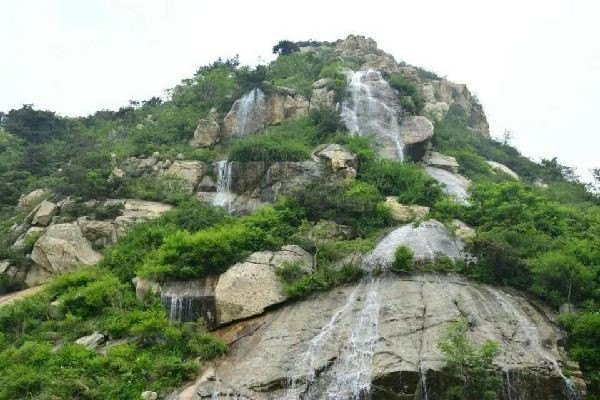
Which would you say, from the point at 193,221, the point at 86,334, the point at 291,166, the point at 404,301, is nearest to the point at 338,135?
the point at 291,166

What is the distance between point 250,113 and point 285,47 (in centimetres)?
2005

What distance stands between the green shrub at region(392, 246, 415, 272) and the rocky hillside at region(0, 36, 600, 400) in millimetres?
123

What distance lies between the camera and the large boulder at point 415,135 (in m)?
34.4

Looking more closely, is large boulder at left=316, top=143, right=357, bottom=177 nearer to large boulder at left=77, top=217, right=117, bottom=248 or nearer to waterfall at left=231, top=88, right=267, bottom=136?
waterfall at left=231, top=88, right=267, bottom=136

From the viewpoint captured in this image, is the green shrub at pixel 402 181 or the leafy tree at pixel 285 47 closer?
the green shrub at pixel 402 181

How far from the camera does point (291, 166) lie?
29.5 m

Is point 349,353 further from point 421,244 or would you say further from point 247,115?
point 247,115

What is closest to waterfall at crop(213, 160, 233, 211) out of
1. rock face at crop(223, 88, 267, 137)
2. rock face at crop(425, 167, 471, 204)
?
rock face at crop(223, 88, 267, 137)

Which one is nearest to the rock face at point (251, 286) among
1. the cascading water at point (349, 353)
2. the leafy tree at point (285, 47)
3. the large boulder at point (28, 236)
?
the cascading water at point (349, 353)

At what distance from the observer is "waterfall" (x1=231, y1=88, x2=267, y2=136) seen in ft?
121

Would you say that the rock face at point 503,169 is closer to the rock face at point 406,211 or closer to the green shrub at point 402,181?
the green shrub at point 402,181

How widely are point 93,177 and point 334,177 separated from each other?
12.7 m

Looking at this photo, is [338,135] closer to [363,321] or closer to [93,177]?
[93,177]

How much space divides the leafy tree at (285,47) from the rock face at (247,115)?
17805 mm
